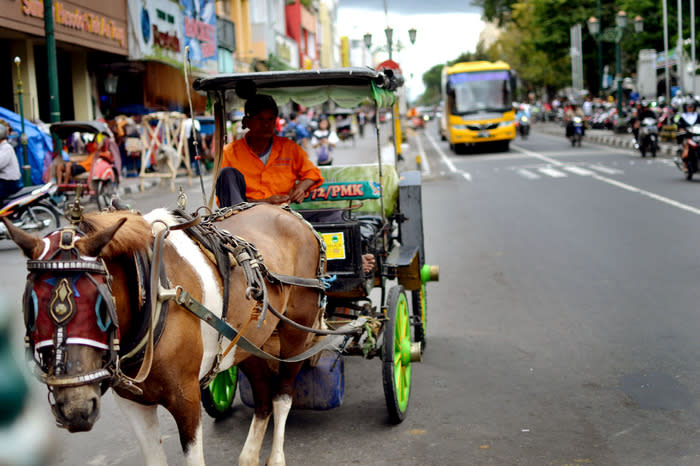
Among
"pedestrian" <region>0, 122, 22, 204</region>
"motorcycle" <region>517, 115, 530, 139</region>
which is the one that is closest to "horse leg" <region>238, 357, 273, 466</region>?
"pedestrian" <region>0, 122, 22, 204</region>

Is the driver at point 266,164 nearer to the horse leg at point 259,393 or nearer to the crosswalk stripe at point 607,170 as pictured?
the horse leg at point 259,393

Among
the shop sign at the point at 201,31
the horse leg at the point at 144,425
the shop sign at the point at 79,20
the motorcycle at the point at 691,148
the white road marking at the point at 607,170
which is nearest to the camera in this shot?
the horse leg at the point at 144,425

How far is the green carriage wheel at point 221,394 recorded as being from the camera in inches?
185

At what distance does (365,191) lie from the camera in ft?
18.3

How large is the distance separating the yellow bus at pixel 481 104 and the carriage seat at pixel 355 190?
25.9 metres

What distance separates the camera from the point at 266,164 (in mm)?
5105

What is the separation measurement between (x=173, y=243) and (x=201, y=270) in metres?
0.16

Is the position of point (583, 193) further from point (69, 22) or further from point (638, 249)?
point (69, 22)

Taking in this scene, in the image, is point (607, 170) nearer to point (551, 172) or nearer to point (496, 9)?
point (551, 172)

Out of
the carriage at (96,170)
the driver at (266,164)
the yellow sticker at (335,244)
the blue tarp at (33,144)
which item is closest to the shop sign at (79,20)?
the blue tarp at (33,144)

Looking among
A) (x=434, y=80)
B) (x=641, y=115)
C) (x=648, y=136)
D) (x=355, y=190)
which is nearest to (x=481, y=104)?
(x=641, y=115)

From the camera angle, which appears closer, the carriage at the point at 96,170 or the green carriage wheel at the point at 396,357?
the green carriage wheel at the point at 396,357

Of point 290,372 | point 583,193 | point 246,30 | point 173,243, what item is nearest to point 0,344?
point 173,243

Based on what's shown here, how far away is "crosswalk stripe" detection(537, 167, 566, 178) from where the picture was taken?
2103 cm
